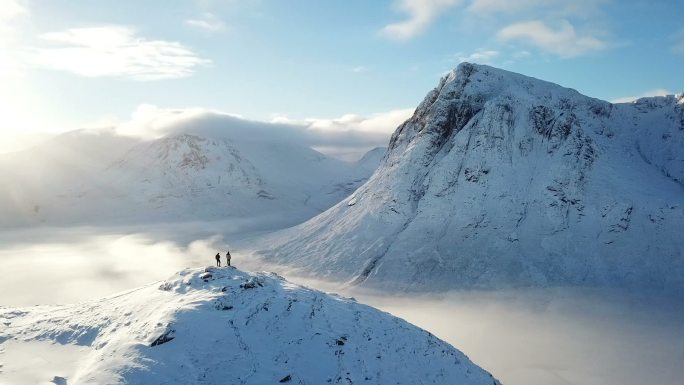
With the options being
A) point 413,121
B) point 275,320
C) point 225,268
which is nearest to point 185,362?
point 275,320

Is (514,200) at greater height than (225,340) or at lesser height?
greater

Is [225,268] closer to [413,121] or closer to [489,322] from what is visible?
[489,322]

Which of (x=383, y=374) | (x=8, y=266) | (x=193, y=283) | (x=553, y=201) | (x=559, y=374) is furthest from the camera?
(x=8, y=266)

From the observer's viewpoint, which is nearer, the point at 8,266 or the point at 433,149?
the point at 433,149

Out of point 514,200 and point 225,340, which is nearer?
point 225,340

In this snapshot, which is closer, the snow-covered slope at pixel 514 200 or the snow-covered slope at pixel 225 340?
the snow-covered slope at pixel 225 340
